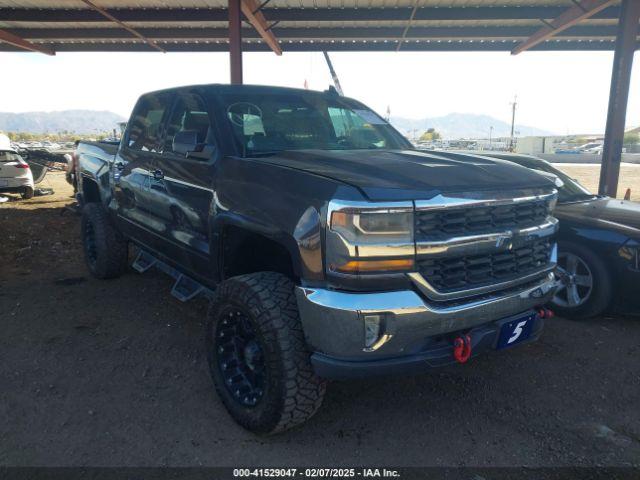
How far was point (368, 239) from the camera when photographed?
2.15m

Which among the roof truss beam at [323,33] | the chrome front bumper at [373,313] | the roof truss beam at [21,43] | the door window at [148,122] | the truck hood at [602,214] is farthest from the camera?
the roof truss beam at [21,43]

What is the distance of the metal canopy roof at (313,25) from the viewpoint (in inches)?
361

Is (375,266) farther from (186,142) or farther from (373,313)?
(186,142)

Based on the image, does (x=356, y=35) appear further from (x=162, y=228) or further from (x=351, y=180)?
(x=351, y=180)

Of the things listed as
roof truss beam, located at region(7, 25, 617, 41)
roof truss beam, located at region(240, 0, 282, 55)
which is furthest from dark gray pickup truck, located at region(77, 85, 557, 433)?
roof truss beam, located at region(7, 25, 617, 41)

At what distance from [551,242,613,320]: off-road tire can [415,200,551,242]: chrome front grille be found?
198 cm

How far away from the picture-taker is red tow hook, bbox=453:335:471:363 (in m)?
2.32

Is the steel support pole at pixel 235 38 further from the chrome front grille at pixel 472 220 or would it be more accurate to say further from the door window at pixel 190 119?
the chrome front grille at pixel 472 220

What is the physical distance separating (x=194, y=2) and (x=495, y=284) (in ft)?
29.3

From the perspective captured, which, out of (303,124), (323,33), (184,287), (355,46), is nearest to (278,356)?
(184,287)

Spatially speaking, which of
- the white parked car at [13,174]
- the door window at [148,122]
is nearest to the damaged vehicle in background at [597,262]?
the door window at [148,122]

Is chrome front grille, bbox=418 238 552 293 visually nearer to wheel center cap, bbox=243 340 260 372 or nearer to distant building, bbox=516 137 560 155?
wheel center cap, bbox=243 340 260 372

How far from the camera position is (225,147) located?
3.04 metres

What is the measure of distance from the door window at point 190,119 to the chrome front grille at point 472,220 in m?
1.64
